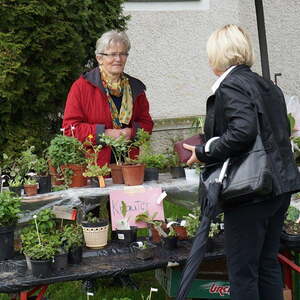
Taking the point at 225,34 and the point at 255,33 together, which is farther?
the point at 255,33

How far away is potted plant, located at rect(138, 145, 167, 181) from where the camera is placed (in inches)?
139

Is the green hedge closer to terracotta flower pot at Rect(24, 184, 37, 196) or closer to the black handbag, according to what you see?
terracotta flower pot at Rect(24, 184, 37, 196)

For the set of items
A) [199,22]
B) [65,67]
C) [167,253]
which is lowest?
[167,253]

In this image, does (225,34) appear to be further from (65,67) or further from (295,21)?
(295,21)

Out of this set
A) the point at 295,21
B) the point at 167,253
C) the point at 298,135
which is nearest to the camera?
the point at 167,253

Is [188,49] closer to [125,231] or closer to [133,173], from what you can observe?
[133,173]

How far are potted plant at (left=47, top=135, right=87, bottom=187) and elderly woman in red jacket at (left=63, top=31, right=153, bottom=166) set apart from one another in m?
0.20

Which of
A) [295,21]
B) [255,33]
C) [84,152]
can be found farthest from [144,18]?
[84,152]

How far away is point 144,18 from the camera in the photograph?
7.05 meters

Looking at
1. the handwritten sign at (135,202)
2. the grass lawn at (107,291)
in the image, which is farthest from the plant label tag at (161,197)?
the grass lawn at (107,291)

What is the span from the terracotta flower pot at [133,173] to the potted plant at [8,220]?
67 cm

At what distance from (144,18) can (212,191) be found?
16.1ft

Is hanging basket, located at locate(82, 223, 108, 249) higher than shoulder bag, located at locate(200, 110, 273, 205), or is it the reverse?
shoulder bag, located at locate(200, 110, 273, 205)

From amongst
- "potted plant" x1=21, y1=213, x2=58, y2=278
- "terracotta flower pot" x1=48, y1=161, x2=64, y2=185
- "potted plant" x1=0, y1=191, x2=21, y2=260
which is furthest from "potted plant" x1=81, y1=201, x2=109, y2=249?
"potted plant" x1=0, y1=191, x2=21, y2=260
